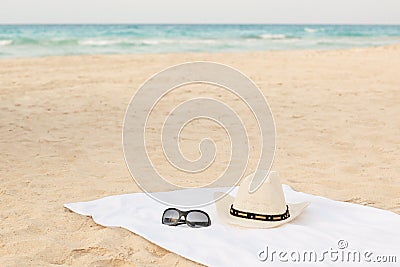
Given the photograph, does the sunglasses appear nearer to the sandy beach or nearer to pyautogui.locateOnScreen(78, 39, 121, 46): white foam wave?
the sandy beach

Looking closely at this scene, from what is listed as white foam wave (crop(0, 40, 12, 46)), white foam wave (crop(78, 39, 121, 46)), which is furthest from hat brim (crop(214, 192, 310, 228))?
white foam wave (crop(78, 39, 121, 46))

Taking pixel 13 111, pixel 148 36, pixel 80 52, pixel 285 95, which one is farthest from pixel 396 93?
pixel 148 36

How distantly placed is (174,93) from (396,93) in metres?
3.23

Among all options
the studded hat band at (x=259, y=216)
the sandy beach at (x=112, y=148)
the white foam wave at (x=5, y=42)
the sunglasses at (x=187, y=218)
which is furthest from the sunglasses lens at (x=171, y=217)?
the white foam wave at (x=5, y=42)

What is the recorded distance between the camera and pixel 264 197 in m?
3.00

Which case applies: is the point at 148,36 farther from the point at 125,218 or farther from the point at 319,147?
the point at 125,218

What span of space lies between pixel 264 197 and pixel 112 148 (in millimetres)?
2605

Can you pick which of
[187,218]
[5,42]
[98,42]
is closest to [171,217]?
[187,218]

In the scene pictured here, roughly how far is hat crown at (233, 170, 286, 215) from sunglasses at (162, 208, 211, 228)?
0.67 feet

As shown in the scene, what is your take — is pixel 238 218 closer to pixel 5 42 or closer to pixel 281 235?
pixel 281 235

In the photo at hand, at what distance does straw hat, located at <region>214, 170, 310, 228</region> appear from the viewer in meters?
3.00

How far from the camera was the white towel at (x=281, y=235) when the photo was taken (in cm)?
271

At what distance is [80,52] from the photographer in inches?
867

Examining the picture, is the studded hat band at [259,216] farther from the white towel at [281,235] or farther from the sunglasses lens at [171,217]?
the sunglasses lens at [171,217]
